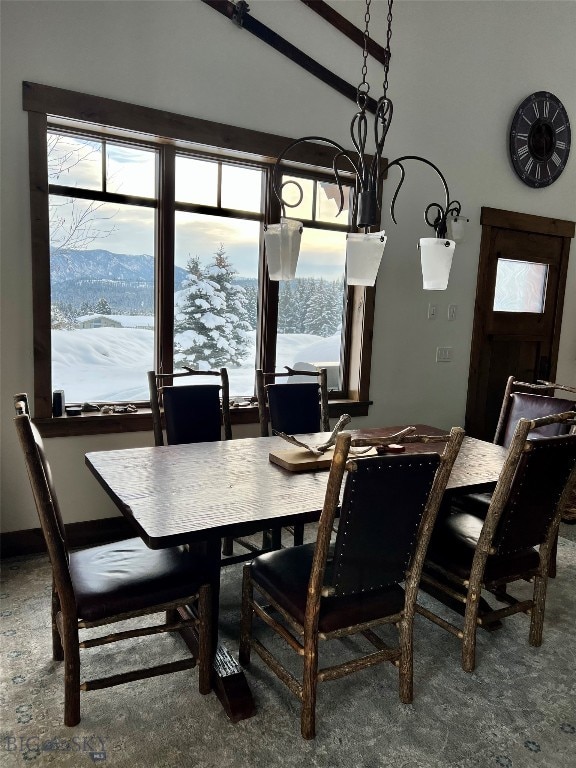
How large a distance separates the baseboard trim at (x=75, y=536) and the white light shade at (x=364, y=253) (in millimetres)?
2064

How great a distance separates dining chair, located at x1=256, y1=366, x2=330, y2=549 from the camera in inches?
119

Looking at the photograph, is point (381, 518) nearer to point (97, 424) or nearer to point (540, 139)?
point (97, 424)

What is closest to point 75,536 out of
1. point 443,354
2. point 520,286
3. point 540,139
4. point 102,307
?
point 102,307

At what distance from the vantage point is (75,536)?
309 centimetres

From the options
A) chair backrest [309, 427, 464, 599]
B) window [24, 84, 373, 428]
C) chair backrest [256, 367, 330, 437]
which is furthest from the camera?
chair backrest [256, 367, 330, 437]

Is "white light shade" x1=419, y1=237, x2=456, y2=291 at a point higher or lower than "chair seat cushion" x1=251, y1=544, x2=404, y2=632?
higher

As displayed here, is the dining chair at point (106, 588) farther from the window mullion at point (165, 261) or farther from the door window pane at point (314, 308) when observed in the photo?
the door window pane at point (314, 308)

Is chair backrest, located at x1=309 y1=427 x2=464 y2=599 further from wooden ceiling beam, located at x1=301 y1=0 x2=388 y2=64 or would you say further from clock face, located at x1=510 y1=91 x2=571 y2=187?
clock face, located at x1=510 y1=91 x2=571 y2=187

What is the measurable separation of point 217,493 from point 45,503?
0.55 m

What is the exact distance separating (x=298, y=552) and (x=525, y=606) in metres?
0.98

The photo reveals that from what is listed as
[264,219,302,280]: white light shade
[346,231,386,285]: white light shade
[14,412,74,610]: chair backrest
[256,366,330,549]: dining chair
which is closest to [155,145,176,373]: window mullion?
→ [256,366,330,549]: dining chair

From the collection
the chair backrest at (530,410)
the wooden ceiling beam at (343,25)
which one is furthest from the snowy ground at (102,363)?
the wooden ceiling beam at (343,25)

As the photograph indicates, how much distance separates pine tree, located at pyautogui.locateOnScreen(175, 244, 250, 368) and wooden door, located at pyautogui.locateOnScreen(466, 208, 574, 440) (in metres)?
1.96

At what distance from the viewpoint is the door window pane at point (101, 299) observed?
3.02m
